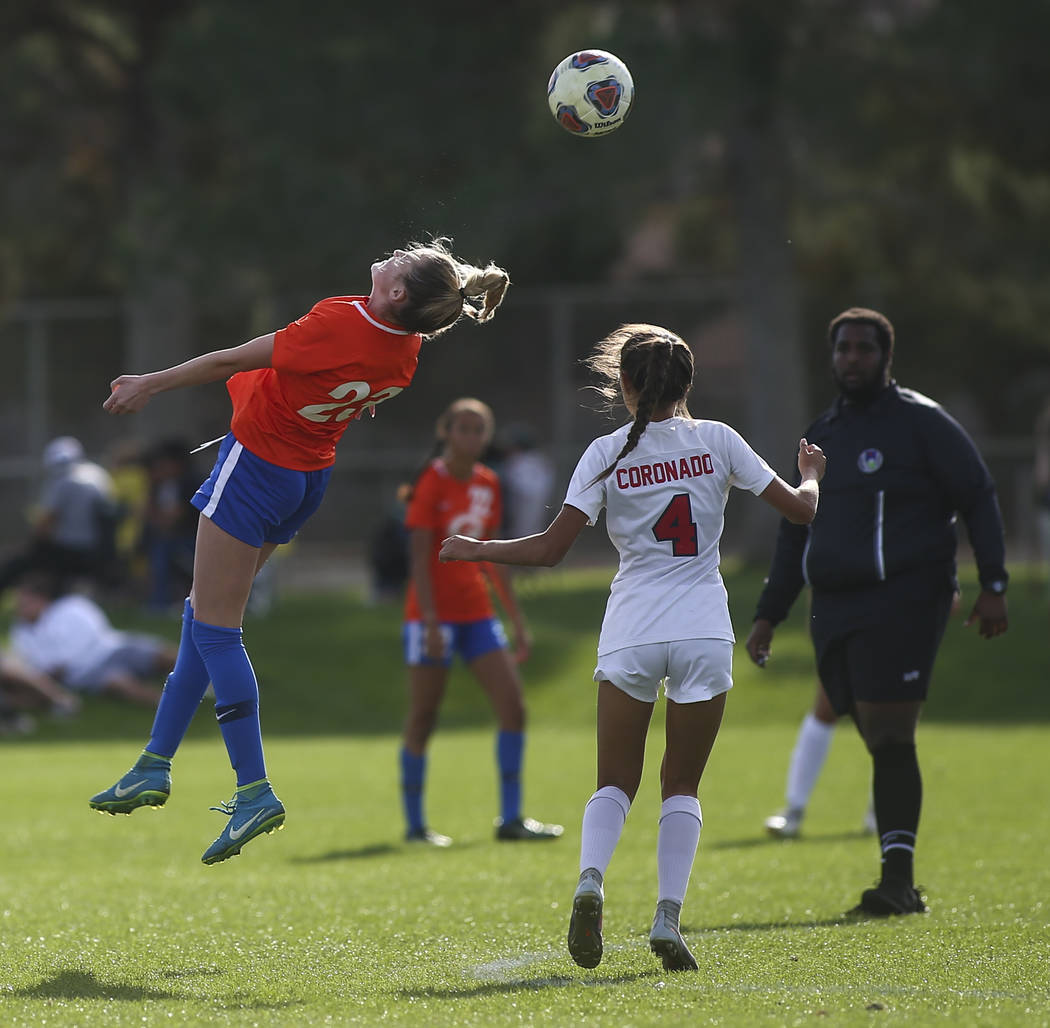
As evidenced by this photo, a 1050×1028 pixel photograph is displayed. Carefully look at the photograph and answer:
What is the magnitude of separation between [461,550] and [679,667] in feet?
2.59

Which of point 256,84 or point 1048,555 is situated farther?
point 256,84

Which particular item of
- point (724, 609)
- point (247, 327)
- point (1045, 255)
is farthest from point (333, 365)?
point (1045, 255)

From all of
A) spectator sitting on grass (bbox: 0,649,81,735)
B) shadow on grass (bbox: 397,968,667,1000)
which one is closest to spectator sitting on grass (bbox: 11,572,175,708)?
spectator sitting on grass (bbox: 0,649,81,735)

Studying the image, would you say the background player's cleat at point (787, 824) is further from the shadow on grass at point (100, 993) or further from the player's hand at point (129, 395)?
the player's hand at point (129, 395)

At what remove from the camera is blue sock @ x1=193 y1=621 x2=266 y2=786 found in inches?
229

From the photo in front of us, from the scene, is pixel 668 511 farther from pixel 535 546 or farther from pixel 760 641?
pixel 760 641

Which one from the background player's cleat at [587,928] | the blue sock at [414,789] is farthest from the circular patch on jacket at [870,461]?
the blue sock at [414,789]

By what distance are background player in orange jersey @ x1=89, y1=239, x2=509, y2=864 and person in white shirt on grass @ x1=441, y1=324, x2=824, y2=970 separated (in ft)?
2.64

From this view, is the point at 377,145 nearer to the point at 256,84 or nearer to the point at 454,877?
the point at 256,84

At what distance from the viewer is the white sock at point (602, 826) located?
5.24 metres

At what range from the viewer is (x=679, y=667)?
5.27 metres

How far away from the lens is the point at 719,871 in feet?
25.6

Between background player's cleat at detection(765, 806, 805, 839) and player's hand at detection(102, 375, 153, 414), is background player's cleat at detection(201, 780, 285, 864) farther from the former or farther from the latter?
background player's cleat at detection(765, 806, 805, 839)

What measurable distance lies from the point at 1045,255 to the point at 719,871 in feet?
60.2
